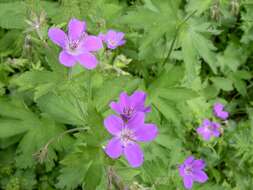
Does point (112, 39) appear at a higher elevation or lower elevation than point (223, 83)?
higher

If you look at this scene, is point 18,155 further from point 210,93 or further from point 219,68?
point 219,68

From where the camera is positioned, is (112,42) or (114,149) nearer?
(114,149)

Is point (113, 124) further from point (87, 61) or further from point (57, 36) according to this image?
point (57, 36)

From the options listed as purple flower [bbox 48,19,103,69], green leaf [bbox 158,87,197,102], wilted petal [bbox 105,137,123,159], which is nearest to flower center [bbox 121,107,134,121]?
wilted petal [bbox 105,137,123,159]

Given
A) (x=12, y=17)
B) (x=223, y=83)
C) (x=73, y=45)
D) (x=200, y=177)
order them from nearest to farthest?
(x=73, y=45) → (x=200, y=177) → (x=12, y=17) → (x=223, y=83)

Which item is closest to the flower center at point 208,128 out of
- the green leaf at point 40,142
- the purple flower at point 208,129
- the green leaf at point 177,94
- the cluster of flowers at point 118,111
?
the purple flower at point 208,129

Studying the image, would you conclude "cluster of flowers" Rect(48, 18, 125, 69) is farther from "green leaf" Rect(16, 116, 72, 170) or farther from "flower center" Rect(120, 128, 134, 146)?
"green leaf" Rect(16, 116, 72, 170)

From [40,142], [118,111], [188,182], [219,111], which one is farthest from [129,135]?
[219,111]

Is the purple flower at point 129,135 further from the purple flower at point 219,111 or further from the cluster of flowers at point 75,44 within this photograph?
the purple flower at point 219,111
